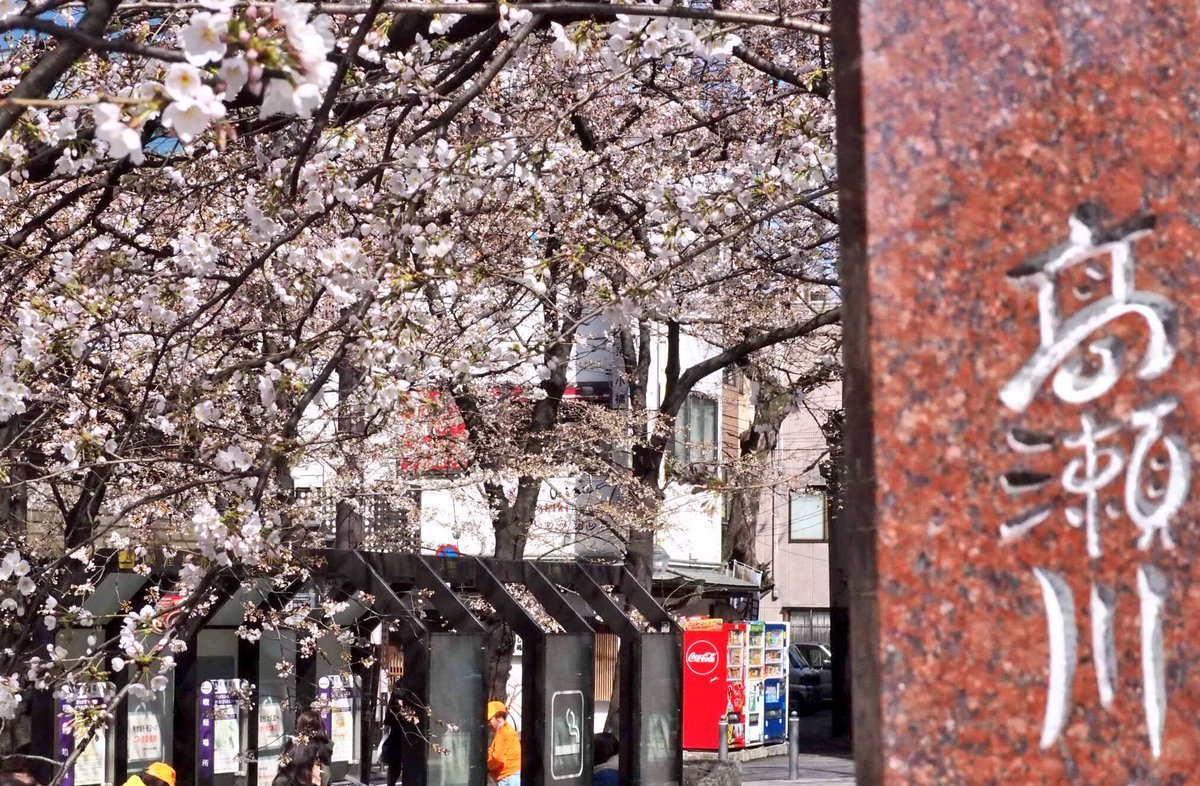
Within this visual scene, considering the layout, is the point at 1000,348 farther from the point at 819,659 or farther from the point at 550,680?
the point at 819,659

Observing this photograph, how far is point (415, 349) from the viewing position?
657 centimetres

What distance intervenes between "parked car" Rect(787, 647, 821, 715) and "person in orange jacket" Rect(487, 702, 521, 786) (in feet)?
76.9

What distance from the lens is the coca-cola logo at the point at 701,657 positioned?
22.3m

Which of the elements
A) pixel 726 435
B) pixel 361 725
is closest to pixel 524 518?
pixel 361 725

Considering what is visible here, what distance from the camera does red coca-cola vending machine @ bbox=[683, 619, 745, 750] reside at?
72.2ft

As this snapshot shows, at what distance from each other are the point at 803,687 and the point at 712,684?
563 inches

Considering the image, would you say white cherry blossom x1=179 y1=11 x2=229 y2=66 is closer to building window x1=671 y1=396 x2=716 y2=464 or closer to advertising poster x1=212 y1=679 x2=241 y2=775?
advertising poster x1=212 y1=679 x2=241 y2=775

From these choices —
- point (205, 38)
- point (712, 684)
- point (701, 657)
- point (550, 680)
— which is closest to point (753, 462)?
point (701, 657)

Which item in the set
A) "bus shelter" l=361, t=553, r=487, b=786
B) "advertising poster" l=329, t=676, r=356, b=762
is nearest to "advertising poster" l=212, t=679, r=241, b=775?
"advertising poster" l=329, t=676, r=356, b=762

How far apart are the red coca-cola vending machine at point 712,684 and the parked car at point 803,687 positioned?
40.2 feet

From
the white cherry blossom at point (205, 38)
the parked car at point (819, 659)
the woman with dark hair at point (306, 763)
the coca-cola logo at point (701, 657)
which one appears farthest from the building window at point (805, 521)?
the white cherry blossom at point (205, 38)

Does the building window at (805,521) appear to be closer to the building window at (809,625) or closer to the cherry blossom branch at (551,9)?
the building window at (809,625)

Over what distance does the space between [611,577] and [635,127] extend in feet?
14.1

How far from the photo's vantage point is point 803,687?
35.8 metres
